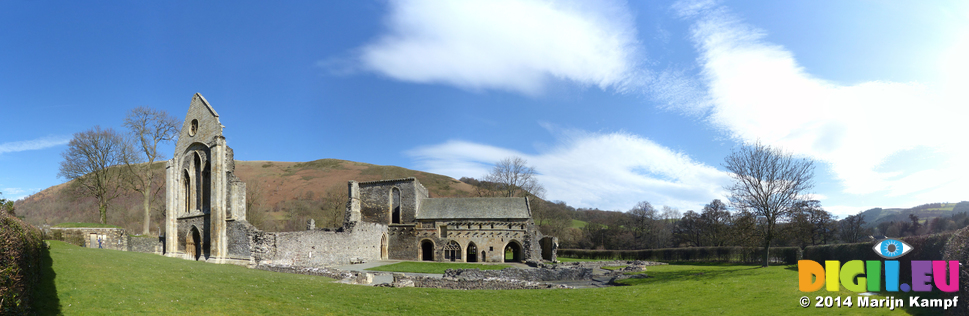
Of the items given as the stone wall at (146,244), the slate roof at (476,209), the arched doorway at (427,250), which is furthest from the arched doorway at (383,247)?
the stone wall at (146,244)

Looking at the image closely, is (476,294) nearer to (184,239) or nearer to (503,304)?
(503,304)

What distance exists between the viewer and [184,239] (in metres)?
30.2

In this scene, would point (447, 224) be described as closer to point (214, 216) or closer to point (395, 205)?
point (395, 205)

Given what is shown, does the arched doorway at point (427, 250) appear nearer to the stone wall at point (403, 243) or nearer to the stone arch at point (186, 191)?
the stone wall at point (403, 243)

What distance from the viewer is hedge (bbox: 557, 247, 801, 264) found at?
3969 centimetres

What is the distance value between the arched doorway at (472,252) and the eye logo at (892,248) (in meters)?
30.6

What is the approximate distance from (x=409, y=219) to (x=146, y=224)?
Result: 22.0 metres

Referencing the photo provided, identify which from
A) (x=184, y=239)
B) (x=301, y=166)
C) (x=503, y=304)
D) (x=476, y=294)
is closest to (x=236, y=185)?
(x=184, y=239)

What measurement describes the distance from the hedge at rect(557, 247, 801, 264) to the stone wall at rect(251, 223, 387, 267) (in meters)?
27.1

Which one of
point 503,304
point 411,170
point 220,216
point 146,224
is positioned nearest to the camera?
point 503,304

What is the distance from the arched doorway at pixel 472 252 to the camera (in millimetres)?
43125

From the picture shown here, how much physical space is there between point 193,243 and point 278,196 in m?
74.7

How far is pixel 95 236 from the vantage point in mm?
30391

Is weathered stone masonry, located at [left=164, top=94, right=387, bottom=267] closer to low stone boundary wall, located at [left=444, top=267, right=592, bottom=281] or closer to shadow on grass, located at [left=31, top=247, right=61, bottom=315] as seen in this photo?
low stone boundary wall, located at [left=444, top=267, right=592, bottom=281]
